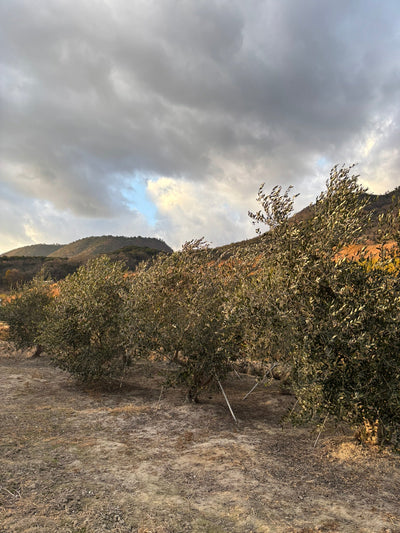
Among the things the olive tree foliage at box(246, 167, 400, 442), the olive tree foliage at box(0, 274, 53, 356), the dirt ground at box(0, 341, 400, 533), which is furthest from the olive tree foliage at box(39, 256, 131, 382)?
the olive tree foliage at box(246, 167, 400, 442)

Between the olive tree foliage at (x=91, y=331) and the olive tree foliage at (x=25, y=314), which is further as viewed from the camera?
the olive tree foliage at (x=25, y=314)

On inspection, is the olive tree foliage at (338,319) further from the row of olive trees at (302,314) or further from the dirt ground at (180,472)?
the dirt ground at (180,472)

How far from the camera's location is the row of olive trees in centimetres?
1102

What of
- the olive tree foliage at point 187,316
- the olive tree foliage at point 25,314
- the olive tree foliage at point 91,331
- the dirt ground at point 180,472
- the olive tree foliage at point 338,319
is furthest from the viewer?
the olive tree foliage at point 25,314

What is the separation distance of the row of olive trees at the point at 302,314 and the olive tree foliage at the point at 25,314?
16.6 metres

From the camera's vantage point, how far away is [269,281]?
1282 centimetres

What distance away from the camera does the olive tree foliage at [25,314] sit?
105ft

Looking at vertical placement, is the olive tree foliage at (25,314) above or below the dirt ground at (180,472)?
above

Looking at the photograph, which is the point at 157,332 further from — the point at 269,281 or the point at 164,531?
the point at 164,531

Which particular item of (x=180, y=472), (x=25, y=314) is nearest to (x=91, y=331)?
(x=180, y=472)

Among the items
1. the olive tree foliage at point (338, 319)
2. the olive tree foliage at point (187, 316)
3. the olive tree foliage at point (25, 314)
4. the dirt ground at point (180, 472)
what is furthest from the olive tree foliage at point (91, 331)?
the olive tree foliage at point (338, 319)

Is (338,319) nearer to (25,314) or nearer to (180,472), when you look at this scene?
(180,472)

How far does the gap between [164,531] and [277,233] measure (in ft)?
31.8

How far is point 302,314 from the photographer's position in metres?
11.8
